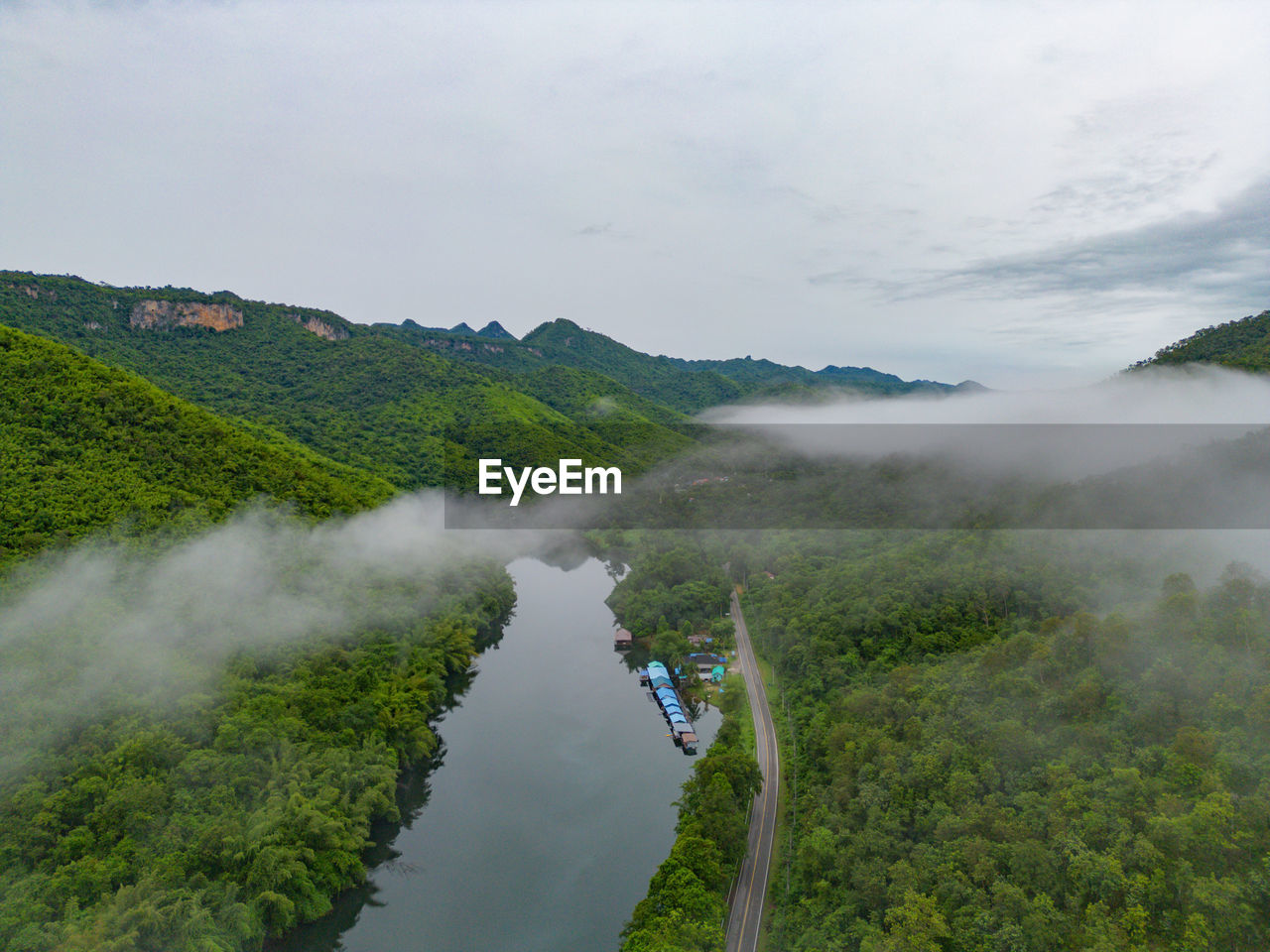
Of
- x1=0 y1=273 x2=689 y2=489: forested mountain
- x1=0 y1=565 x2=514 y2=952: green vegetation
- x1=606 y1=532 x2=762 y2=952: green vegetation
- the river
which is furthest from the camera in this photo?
x1=0 y1=273 x2=689 y2=489: forested mountain

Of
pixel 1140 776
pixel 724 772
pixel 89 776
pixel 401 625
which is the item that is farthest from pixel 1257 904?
pixel 401 625

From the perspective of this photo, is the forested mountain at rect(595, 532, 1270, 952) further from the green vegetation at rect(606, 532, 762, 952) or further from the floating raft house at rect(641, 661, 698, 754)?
the floating raft house at rect(641, 661, 698, 754)

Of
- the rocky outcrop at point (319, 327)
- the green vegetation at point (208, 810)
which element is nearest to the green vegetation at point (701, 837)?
the green vegetation at point (208, 810)

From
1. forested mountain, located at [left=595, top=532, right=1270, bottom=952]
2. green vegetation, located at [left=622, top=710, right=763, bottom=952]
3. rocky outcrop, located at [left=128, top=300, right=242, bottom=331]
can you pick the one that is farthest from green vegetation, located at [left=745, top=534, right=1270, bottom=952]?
rocky outcrop, located at [left=128, top=300, right=242, bottom=331]

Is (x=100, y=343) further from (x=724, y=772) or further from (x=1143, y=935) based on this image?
(x=1143, y=935)

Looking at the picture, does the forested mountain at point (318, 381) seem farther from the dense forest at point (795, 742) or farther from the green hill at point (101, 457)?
the dense forest at point (795, 742)
